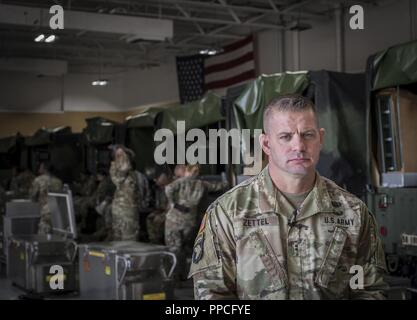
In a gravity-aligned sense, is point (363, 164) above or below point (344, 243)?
above

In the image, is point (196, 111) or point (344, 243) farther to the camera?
point (196, 111)

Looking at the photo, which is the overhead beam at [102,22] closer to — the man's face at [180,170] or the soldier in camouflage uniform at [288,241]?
the man's face at [180,170]

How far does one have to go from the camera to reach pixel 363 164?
4.11 meters

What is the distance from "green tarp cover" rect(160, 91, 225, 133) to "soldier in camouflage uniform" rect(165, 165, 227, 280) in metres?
0.44

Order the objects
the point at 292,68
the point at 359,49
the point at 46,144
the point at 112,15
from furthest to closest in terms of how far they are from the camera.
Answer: the point at 292,68
the point at 46,144
the point at 359,49
the point at 112,15

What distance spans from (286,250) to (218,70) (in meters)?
10.4

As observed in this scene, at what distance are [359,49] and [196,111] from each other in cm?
433

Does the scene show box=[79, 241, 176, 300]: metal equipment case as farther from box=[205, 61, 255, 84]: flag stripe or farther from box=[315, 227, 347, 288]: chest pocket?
box=[205, 61, 255, 84]: flag stripe

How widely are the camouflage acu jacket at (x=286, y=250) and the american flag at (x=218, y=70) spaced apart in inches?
372

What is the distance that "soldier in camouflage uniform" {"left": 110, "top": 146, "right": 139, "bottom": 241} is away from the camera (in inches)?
265

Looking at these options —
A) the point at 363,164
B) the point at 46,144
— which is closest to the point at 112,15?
the point at 46,144

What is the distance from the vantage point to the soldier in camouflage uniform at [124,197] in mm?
6734

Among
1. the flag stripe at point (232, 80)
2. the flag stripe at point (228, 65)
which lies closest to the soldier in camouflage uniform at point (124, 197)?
the flag stripe at point (232, 80)
